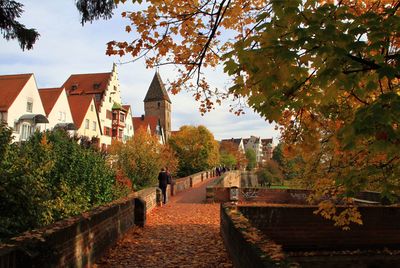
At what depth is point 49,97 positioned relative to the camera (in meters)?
43.1

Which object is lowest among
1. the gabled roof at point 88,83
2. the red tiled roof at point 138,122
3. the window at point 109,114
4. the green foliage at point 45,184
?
the green foliage at point 45,184

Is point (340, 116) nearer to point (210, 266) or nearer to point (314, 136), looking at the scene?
point (314, 136)

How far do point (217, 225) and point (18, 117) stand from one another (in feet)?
92.1

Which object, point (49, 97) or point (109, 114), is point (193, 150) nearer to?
point (109, 114)

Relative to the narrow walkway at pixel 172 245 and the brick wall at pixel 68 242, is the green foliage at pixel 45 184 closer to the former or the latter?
the brick wall at pixel 68 242

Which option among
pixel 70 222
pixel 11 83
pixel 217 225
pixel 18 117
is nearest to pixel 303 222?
pixel 217 225

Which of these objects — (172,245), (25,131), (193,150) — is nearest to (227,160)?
(193,150)

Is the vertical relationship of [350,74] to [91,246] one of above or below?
above

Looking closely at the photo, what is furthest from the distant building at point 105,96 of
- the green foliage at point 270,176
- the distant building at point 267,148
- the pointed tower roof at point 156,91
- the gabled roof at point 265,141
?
the gabled roof at point 265,141

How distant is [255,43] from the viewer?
405 centimetres

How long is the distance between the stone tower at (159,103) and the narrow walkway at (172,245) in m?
76.9

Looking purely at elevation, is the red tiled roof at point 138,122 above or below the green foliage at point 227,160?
above

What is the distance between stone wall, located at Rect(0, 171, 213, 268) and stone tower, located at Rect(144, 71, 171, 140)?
81261 millimetres

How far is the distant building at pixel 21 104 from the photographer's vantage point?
113 feet
